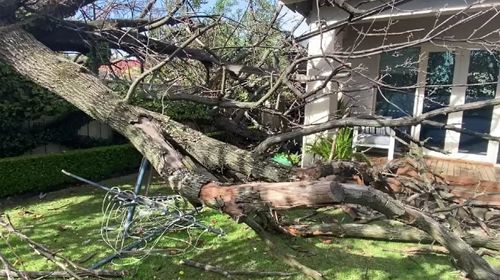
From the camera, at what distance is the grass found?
4.29 metres

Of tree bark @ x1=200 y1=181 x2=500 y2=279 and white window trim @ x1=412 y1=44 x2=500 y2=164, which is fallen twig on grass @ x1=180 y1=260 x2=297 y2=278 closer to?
tree bark @ x1=200 y1=181 x2=500 y2=279

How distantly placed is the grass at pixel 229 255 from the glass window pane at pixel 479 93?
174 inches

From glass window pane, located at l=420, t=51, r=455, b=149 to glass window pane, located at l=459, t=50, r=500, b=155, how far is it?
379 millimetres

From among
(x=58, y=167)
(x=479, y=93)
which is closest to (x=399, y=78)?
(x=479, y=93)

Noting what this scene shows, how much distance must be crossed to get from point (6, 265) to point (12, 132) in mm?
7020

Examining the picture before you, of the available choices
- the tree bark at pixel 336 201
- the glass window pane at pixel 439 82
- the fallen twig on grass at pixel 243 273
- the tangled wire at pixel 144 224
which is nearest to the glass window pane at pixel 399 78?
the glass window pane at pixel 439 82

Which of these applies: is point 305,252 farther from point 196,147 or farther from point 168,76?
point 168,76

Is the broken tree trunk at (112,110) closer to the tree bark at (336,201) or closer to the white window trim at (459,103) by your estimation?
the tree bark at (336,201)

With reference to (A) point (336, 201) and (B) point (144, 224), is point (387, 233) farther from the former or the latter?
(B) point (144, 224)

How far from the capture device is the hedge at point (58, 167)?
6.94 m

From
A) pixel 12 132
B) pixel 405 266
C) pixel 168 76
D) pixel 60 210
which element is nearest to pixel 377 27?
pixel 168 76

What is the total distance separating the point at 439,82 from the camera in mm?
8688

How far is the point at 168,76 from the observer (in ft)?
31.3

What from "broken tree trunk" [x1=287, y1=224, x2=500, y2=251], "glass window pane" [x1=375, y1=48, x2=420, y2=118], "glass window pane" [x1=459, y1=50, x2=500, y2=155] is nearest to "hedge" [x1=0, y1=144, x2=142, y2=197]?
"broken tree trunk" [x1=287, y1=224, x2=500, y2=251]
